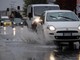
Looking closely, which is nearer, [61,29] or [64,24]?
[61,29]

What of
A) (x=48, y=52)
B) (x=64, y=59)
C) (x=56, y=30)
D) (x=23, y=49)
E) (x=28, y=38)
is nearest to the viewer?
(x=64, y=59)

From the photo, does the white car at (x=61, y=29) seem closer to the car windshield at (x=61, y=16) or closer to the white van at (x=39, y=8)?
the car windshield at (x=61, y=16)

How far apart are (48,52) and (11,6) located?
78.5 m

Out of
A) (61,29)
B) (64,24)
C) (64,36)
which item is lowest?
(64,36)

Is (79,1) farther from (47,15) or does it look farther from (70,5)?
(47,15)

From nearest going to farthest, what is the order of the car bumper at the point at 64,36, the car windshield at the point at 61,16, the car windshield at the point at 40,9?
the car bumper at the point at 64,36, the car windshield at the point at 61,16, the car windshield at the point at 40,9

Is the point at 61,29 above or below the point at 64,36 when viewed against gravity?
above

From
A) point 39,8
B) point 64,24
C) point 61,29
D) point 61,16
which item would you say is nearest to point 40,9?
point 39,8

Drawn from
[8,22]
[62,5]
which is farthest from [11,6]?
[62,5]

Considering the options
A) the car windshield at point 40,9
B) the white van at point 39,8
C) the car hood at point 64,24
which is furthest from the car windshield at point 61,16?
the car windshield at point 40,9

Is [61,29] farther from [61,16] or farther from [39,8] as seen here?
[39,8]

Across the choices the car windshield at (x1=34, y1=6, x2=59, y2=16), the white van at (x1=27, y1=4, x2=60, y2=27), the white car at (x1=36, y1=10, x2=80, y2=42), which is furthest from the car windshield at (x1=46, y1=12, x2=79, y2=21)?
the car windshield at (x1=34, y1=6, x2=59, y2=16)

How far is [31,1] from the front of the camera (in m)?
82.4

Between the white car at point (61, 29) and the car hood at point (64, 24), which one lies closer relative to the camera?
the white car at point (61, 29)
